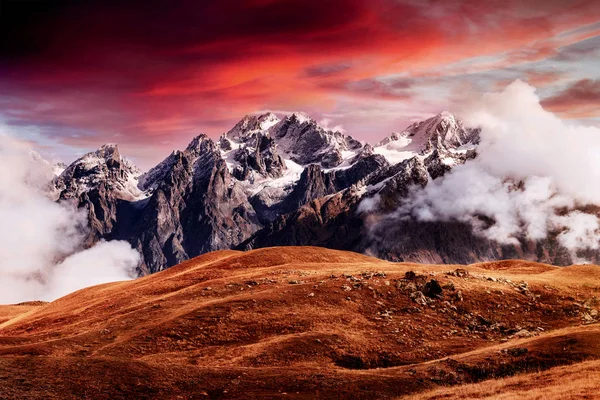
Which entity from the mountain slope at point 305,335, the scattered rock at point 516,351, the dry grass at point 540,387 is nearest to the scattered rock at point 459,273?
the mountain slope at point 305,335

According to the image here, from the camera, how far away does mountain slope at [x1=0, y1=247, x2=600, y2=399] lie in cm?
3909

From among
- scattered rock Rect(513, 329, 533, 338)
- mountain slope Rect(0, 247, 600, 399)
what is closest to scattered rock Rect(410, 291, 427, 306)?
mountain slope Rect(0, 247, 600, 399)

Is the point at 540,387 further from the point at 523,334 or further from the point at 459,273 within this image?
the point at 459,273

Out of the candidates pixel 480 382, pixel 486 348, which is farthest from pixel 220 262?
pixel 480 382

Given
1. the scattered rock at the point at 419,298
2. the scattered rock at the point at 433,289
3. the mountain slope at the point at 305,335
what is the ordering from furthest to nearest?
the scattered rock at the point at 433,289 → the scattered rock at the point at 419,298 → the mountain slope at the point at 305,335

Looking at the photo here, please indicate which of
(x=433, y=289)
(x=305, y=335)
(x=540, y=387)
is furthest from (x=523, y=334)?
(x=305, y=335)

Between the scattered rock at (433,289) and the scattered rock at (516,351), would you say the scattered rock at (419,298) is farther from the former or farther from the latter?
the scattered rock at (516,351)

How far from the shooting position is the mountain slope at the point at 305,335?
128 feet

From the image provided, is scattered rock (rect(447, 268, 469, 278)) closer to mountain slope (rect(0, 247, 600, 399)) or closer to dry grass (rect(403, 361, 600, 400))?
mountain slope (rect(0, 247, 600, 399))

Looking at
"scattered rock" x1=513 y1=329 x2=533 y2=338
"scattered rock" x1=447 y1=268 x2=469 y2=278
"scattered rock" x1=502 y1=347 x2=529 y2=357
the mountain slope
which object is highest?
"scattered rock" x1=447 y1=268 x2=469 y2=278

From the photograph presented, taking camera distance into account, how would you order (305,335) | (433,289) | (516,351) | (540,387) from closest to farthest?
(540,387), (516,351), (305,335), (433,289)

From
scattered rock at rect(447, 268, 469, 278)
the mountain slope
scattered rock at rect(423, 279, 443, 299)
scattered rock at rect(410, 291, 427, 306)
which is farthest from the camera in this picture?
scattered rock at rect(447, 268, 469, 278)

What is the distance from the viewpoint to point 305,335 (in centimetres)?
5547

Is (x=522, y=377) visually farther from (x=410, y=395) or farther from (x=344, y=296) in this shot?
(x=344, y=296)
